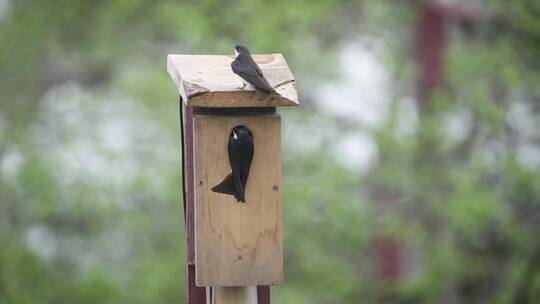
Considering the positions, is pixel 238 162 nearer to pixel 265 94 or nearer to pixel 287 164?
pixel 265 94

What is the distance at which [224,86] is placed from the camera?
2713 mm

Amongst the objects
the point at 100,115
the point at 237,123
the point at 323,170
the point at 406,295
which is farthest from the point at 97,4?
the point at 237,123

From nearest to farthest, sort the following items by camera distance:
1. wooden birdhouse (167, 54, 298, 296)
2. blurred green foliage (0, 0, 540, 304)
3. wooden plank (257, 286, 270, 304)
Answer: wooden birdhouse (167, 54, 298, 296) → wooden plank (257, 286, 270, 304) → blurred green foliage (0, 0, 540, 304)

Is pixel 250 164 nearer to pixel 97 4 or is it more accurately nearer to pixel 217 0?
pixel 217 0

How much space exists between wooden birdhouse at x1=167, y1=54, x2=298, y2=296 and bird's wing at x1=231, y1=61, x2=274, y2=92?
26mm

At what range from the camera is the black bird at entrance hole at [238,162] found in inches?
108

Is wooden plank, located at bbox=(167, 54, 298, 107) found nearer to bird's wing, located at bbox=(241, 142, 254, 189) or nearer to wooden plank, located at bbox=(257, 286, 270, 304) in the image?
bird's wing, located at bbox=(241, 142, 254, 189)

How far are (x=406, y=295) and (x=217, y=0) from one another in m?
2.74

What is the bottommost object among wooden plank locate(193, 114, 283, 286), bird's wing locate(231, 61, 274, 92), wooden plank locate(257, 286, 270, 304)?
wooden plank locate(257, 286, 270, 304)

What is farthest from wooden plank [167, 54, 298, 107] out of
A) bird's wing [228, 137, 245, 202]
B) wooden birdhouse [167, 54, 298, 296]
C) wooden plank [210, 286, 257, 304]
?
wooden plank [210, 286, 257, 304]

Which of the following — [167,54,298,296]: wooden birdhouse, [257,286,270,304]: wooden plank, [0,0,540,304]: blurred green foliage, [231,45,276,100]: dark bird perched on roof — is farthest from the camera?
[0,0,540,304]: blurred green foliage

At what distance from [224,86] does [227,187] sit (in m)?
0.29

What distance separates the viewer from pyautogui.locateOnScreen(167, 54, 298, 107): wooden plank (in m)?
2.69

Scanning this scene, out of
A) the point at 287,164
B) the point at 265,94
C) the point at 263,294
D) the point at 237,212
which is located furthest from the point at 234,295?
the point at 287,164
